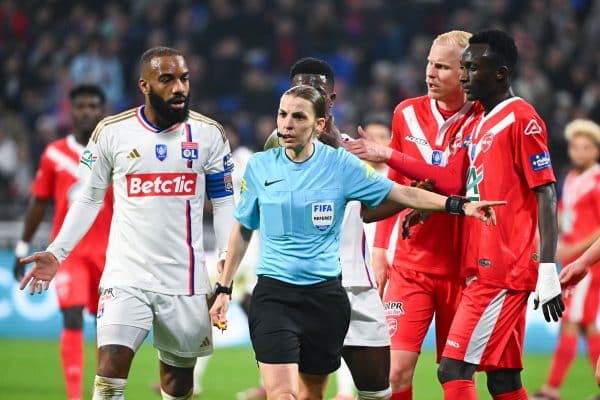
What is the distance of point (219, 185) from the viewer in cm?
668

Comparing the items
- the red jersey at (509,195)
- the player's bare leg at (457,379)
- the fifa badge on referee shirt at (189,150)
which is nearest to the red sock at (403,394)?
the player's bare leg at (457,379)

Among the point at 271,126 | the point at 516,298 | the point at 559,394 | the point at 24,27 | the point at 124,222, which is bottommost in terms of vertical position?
the point at 559,394

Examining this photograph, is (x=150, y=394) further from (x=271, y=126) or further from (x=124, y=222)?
(x=271, y=126)

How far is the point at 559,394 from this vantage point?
10406 millimetres

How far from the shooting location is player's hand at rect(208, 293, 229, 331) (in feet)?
20.0

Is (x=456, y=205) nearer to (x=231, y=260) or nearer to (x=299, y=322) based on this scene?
(x=299, y=322)

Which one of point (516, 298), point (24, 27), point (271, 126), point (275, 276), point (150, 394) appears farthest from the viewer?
point (24, 27)

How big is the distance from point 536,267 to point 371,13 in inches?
507

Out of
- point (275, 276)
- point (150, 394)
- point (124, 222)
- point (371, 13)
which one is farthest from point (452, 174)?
point (371, 13)

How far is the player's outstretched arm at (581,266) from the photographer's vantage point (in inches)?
228

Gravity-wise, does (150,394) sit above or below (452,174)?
below

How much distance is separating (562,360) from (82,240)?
4419 millimetres

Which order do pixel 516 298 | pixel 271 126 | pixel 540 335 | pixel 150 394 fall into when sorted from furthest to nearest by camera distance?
pixel 271 126 < pixel 540 335 < pixel 150 394 < pixel 516 298

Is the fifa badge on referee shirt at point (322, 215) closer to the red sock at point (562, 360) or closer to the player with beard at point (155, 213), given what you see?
the player with beard at point (155, 213)
